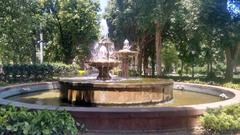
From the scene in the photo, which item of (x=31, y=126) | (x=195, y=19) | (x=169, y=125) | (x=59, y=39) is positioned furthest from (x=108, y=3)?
(x=31, y=126)

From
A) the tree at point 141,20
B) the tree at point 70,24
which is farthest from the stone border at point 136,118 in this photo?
the tree at point 70,24

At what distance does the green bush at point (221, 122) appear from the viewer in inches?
352

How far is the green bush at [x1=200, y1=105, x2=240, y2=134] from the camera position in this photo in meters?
8.95

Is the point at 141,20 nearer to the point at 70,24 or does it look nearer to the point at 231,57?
the point at 231,57

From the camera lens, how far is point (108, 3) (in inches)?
1666

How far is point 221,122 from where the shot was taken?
29.3 feet

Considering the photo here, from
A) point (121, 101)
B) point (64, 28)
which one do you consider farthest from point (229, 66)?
point (64, 28)

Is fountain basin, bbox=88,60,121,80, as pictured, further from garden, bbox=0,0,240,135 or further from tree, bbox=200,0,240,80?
tree, bbox=200,0,240,80

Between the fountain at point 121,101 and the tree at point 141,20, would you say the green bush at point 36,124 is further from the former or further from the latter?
the tree at point 141,20

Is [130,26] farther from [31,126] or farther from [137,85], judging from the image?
[31,126]

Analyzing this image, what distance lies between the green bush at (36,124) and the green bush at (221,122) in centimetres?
473

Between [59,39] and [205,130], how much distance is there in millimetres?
37660

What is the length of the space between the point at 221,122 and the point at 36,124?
524 cm

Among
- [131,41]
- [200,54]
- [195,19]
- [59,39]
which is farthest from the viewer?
[59,39]
